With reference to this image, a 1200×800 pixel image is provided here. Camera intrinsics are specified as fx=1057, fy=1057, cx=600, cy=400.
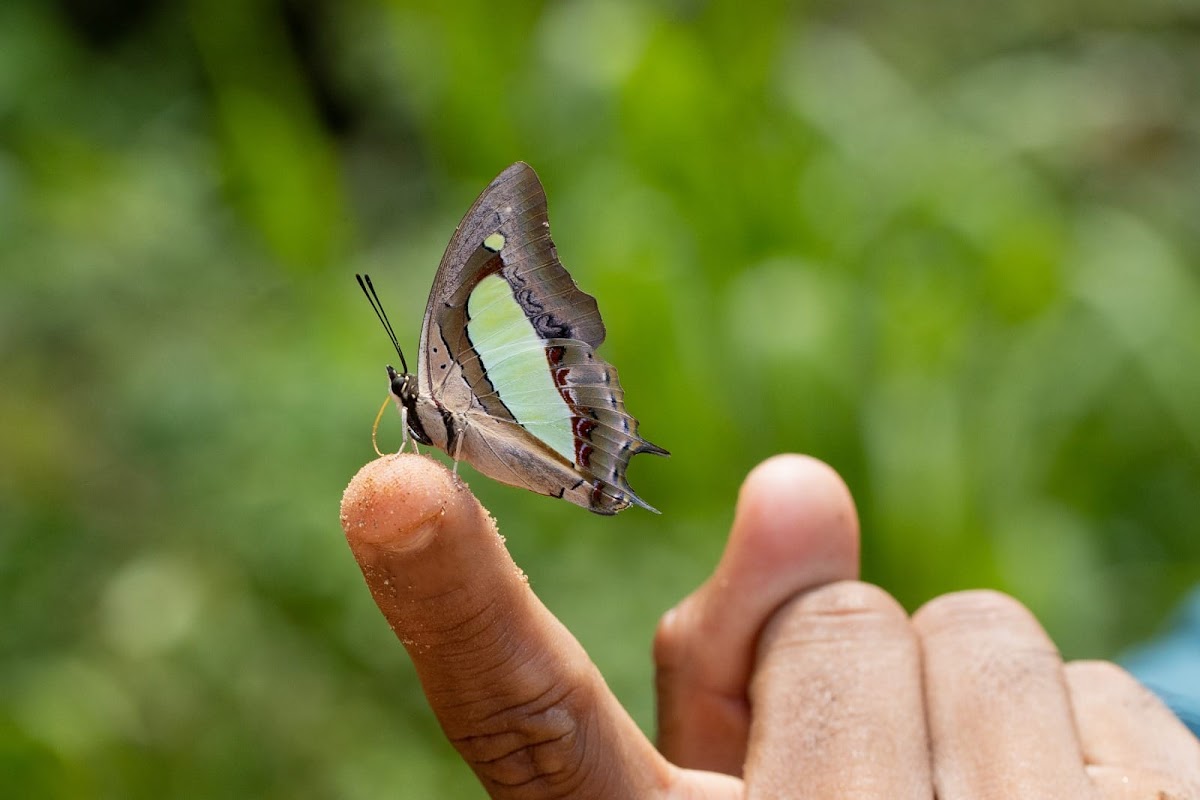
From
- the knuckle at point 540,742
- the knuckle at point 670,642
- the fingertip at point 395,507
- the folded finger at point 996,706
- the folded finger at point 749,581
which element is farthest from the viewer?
the knuckle at point 670,642

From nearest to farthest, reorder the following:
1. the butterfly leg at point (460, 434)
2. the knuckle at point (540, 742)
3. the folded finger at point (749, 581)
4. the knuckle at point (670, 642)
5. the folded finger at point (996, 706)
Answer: the knuckle at point (540, 742) < the folded finger at point (996, 706) < the butterfly leg at point (460, 434) < the folded finger at point (749, 581) < the knuckle at point (670, 642)

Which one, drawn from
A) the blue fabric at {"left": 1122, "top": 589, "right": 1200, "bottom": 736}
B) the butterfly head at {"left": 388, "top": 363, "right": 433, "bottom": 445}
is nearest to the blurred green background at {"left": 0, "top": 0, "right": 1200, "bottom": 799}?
the blue fabric at {"left": 1122, "top": 589, "right": 1200, "bottom": 736}

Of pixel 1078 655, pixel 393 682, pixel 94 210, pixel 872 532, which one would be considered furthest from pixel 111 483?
pixel 1078 655

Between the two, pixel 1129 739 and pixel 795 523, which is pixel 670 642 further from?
pixel 1129 739

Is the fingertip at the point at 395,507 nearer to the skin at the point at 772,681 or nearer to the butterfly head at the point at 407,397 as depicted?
the skin at the point at 772,681

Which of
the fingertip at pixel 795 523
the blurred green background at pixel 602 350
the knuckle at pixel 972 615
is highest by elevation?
the blurred green background at pixel 602 350

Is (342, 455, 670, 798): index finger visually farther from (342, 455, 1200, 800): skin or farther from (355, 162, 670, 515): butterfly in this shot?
(355, 162, 670, 515): butterfly

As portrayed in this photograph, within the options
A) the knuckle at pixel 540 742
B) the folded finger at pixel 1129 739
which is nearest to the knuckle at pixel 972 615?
the folded finger at pixel 1129 739
